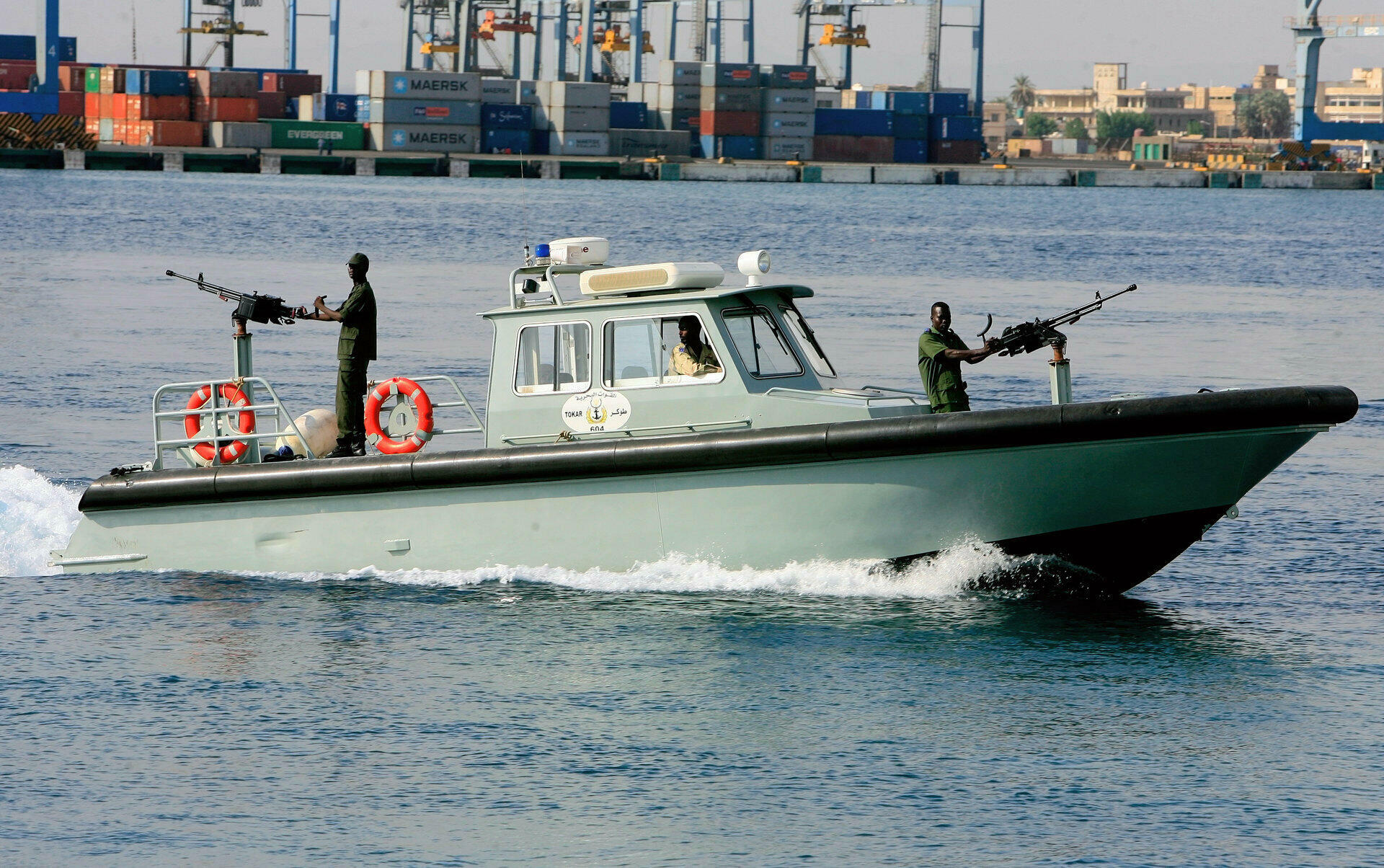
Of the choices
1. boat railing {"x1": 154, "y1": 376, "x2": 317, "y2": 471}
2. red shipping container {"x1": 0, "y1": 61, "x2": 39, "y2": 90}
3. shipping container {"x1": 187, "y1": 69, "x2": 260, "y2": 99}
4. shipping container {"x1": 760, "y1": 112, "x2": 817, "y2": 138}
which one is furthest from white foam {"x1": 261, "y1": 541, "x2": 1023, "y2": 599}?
red shipping container {"x1": 0, "y1": 61, "x2": 39, "y2": 90}

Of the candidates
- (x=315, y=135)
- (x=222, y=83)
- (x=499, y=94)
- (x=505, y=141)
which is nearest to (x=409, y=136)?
(x=315, y=135)

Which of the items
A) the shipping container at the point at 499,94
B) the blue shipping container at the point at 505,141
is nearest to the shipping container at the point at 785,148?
the blue shipping container at the point at 505,141

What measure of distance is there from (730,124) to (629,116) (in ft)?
27.4

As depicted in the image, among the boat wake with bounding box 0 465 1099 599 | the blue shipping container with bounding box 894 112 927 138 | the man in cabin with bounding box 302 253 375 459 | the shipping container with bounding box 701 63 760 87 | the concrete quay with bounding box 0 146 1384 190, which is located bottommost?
the boat wake with bounding box 0 465 1099 599

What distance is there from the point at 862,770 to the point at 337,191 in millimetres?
85208

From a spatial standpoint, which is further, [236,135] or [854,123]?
[854,123]

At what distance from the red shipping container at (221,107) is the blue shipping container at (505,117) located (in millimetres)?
16927

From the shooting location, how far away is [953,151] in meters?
129

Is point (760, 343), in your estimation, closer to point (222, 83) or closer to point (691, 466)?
point (691, 466)

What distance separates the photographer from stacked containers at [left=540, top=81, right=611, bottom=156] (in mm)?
118250

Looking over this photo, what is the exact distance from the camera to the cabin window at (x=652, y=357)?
1005 centimetres

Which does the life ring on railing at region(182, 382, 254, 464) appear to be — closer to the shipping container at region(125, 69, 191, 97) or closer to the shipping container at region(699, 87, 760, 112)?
the shipping container at region(125, 69, 191, 97)

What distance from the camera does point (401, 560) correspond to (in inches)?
418

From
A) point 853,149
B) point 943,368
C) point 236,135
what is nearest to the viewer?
point 943,368
